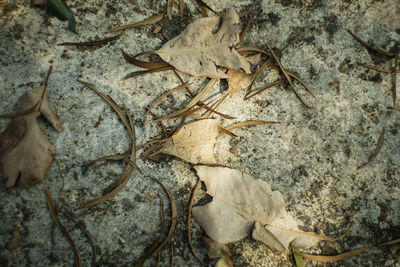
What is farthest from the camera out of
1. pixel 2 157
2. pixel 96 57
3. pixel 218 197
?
pixel 96 57

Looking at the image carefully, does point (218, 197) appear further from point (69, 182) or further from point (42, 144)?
point (42, 144)

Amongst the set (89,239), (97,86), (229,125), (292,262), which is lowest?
(292,262)

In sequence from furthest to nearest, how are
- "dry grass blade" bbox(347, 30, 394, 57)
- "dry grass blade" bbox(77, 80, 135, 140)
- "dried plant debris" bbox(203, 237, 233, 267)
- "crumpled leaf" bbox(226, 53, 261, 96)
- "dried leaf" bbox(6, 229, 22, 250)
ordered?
"dry grass blade" bbox(347, 30, 394, 57) < "crumpled leaf" bbox(226, 53, 261, 96) < "dry grass blade" bbox(77, 80, 135, 140) < "dried plant debris" bbox(203, 237, 233, 267) < "dried leaf" bbox(6, 229, 22, 250)

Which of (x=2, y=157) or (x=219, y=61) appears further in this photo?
(x=219, y=61)

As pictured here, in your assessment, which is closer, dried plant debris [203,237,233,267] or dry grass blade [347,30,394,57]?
dried plant debris [203,237,233,267]

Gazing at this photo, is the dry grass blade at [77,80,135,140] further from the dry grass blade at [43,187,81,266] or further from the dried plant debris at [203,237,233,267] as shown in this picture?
the dried plant debris at [203,237,233,267]

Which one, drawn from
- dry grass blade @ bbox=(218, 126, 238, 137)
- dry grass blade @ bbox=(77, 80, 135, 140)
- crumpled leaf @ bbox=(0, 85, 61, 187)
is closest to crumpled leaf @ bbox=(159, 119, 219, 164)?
dry grass blade @ bbox=(218, 126, 238, 137)

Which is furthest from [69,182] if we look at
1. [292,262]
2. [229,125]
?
[292,262]
